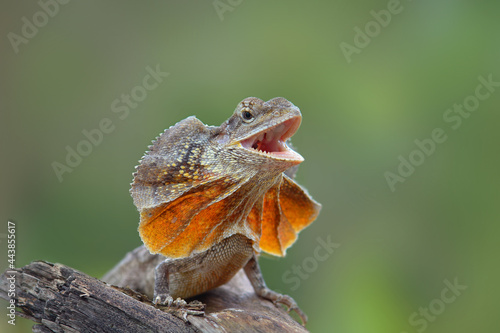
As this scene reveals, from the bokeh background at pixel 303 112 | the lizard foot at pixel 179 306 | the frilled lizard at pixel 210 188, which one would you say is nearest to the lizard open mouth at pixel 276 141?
the frilled lizard at pixel 210 188

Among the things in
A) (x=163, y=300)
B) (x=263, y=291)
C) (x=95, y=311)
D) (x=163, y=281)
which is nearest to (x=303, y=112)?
(x=263, y=291)

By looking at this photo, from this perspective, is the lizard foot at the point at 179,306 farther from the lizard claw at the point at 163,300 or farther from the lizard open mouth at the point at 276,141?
the lizard open mouth at the point at 276,141

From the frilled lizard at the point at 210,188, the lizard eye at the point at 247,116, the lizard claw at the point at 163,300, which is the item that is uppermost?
the lizard eye at the point at 247,116

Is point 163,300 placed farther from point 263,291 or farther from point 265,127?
point 265,127

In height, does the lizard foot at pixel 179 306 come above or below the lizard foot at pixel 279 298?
above

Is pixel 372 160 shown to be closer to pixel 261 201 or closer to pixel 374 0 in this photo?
pixel 374 0

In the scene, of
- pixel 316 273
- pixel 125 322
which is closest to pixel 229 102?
pixel 316 273

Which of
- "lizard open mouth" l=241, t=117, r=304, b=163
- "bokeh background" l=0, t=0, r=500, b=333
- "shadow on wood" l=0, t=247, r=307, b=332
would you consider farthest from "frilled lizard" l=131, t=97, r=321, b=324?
"bokeh background" l=0, t=0, r=500, b=333
